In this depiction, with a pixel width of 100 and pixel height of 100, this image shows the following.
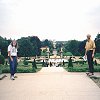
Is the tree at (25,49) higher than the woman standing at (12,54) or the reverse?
higher

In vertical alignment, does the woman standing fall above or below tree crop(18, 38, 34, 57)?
below

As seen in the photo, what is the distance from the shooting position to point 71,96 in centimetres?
678

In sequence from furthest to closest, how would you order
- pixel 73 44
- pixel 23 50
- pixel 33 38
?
pixel 73 44
pixel 33 38
pixel 23 50

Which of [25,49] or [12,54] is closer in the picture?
[12,54]

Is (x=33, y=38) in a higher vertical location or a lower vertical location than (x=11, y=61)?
higher

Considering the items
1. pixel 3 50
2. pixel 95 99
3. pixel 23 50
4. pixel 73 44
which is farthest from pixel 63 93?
pixel 73 44

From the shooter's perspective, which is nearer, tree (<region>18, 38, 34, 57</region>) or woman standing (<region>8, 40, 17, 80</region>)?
woman standing (<region>8, 40, 17, 80</region>)

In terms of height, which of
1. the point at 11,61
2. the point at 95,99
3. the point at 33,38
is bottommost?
the point at 95,99

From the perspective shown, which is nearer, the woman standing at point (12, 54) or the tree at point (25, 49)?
the woman standing at point (12, 54)

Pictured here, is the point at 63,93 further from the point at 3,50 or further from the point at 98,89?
the point at 3,50

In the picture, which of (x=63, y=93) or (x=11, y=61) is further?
(x=11, y=61)

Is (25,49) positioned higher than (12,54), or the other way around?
(25,49)

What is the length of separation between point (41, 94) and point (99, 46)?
240ft

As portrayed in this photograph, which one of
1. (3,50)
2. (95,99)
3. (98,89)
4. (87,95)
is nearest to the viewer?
(95,99)
